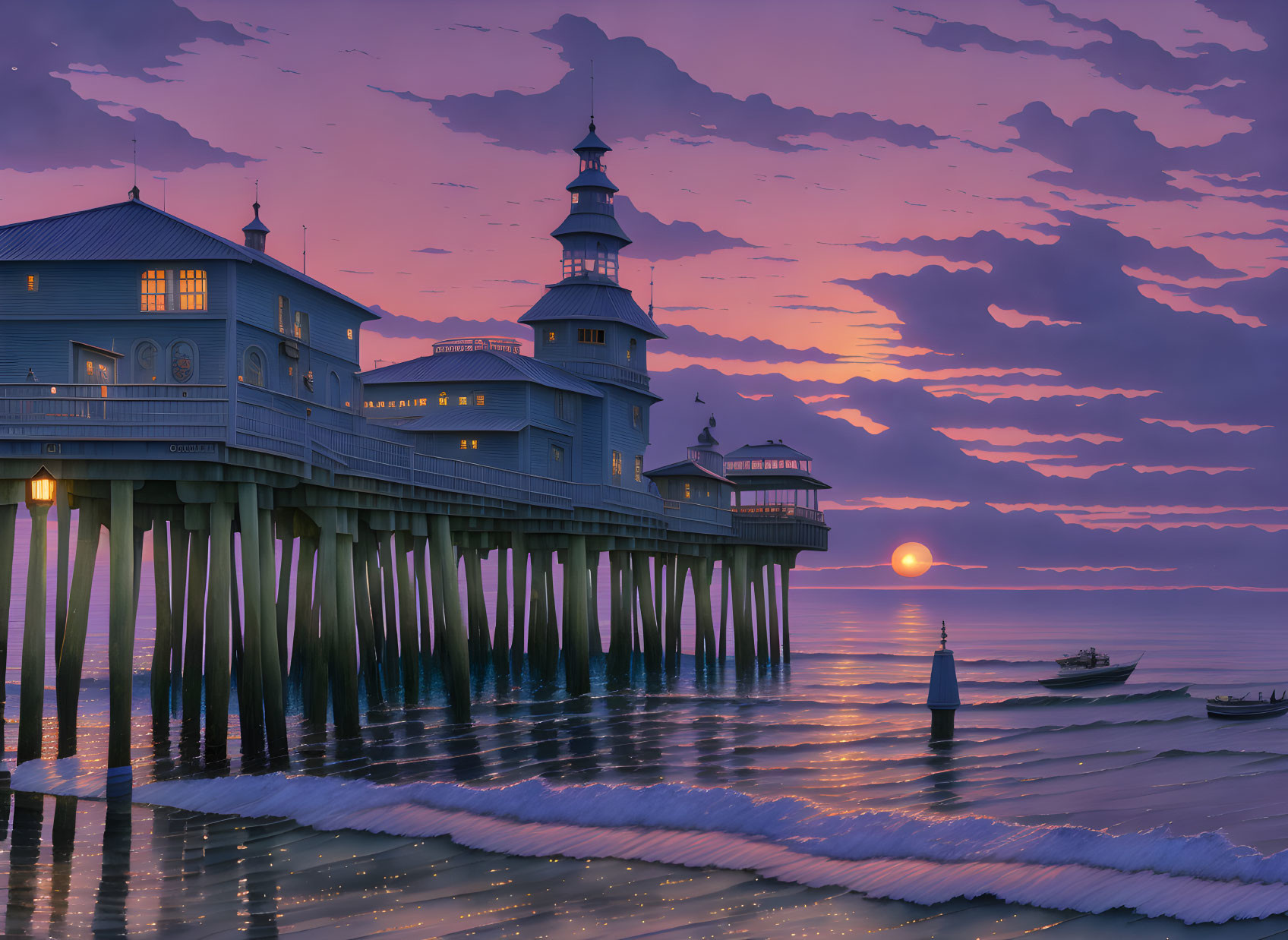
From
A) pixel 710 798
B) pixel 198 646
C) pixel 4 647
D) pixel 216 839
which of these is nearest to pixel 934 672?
pixel 710 798

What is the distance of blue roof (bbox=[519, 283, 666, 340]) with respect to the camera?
54812mm

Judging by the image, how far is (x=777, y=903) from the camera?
15594mm

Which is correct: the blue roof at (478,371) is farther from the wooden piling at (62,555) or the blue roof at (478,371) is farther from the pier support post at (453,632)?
the wooden piling at (62,555)

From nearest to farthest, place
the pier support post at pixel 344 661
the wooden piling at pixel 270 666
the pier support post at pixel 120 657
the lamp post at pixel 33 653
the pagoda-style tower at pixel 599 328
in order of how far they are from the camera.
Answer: the pier support post at pixel 120 657
the lamp post at pixel 33 653
the wooden piling at pixel 270 666
the pier support post at pixel 344 661
the pagoda-style tower at pixel 599 328

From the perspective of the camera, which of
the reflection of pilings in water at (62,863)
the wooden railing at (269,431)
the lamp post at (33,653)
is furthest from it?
the lamp post at (33,653)

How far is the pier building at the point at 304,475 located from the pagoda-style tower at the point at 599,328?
12 centimetres

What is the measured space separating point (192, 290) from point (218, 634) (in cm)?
1145

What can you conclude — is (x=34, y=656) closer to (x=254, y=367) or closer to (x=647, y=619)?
(x=254, y=367)

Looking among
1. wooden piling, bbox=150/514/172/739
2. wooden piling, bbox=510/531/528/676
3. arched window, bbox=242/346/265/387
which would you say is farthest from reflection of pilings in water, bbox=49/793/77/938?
wooden piling, bbox=510/531/528/676

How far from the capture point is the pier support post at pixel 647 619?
50.9 m

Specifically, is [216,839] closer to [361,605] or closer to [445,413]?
[361,605]

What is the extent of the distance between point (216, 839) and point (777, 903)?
9.32 metres

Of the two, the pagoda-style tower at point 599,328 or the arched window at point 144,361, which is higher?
the pagoda-style tower at point 599,328

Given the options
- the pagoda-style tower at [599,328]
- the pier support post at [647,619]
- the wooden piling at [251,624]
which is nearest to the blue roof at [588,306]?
the pagoda-style tower at [599,328]
